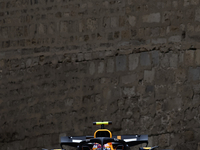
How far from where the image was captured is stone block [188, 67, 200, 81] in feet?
27.6

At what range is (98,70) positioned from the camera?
8.80 meters

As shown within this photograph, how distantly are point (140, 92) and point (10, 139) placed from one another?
3001 millimetres

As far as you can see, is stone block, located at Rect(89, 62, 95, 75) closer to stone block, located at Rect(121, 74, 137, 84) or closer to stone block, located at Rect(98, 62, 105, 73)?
stone block, located at Rect(98, 62, 105, 73)

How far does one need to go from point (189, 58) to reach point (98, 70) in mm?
1805

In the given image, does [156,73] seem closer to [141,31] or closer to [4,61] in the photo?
[141,31]

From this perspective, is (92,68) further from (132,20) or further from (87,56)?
(132,20)

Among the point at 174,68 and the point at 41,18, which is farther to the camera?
the point at 41,18

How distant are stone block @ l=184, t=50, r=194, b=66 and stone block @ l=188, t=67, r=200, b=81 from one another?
0.10 meters

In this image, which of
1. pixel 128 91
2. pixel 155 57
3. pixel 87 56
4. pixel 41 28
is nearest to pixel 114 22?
pixel 87 56

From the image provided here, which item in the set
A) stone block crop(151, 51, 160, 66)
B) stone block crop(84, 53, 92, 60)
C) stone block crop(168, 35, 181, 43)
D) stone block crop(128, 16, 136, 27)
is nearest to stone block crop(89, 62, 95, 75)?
stone block crop(84, 53, 92, 60)

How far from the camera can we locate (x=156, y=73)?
8.53m

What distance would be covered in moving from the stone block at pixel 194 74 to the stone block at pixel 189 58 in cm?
10

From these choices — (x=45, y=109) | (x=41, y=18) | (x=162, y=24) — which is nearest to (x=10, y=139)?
(x=45, y=109)

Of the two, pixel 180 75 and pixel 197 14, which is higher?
pixel 197 14
